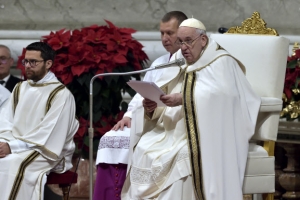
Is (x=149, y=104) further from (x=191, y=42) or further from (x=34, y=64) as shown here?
(x=34, y=64)

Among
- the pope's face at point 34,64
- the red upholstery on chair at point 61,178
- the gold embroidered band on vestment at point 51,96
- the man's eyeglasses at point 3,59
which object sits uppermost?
the man's eyeglasses at point 3,59

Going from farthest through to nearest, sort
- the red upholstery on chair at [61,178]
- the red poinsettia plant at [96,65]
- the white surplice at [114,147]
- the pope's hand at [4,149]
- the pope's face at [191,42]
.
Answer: the red poinsettia plant at [96,65] < the red upholstery on chair at [61,178] < the pope's hand at [4,149] < the white surplice at [114,147] < the pope's face at [191,42]

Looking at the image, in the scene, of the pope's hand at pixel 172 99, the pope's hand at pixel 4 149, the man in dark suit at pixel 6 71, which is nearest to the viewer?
the pope's hand at pixel 172 99

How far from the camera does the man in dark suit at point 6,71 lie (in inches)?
313

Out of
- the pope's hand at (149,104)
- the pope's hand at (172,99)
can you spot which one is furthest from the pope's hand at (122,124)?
the pope's hand at (172,99)

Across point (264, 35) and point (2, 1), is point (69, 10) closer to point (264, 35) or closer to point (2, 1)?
point (2, 1)

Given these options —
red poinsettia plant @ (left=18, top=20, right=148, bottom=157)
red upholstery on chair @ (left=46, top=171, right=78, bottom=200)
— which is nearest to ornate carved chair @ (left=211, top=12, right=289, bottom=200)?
red poinsettia plant @ (left=18, top=20, right=148, bottom=157)

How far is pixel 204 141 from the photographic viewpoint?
566 cm

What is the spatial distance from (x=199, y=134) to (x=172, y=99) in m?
0.29

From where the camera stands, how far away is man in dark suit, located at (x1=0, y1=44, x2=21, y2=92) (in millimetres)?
7945

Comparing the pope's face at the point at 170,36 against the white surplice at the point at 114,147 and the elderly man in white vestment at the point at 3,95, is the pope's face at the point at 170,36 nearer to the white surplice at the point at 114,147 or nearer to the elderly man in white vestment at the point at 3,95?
the white surplice at the point at 114,147

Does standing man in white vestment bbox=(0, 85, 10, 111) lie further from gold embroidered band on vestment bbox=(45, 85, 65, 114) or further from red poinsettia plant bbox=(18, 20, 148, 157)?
gold embroidered band on vestment bbox=(45, 85, 65, 114)

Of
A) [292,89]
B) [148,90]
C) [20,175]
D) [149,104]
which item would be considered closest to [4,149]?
[20,175]

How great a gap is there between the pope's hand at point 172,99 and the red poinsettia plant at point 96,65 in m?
1.42
